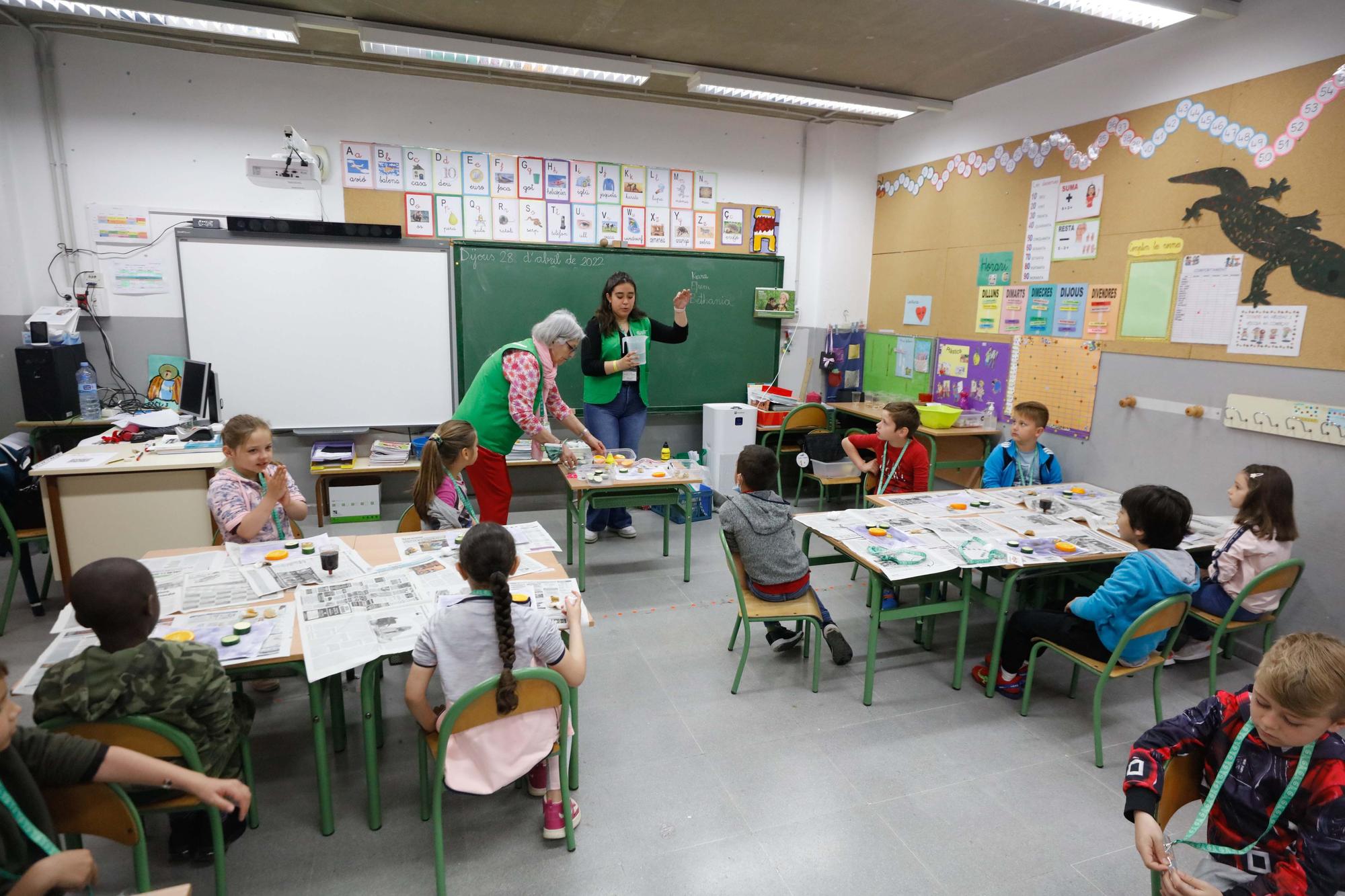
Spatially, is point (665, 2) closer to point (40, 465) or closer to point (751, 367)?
point (751, 367)

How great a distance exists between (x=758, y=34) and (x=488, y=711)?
387 cm

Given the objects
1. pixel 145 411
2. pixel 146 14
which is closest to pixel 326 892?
pixel 145 411

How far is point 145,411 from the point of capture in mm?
4488

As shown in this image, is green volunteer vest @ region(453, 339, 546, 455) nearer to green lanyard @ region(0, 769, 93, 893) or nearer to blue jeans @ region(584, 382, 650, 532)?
blue jeans @ region(584, 382, 650, 532)

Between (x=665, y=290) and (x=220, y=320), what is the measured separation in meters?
3.20

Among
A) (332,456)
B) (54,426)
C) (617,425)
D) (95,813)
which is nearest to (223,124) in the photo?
(54,426)

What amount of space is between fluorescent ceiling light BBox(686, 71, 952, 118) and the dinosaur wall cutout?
6.57 feet

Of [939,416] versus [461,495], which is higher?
[939,416]

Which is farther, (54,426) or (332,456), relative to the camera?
(332,456)

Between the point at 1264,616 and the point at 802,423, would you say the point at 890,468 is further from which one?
the point at 1264,616

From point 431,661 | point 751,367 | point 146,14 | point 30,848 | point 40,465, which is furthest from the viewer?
point 751,367

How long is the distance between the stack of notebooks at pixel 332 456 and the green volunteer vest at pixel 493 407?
1.61 m

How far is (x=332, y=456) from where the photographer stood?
483 centimetres

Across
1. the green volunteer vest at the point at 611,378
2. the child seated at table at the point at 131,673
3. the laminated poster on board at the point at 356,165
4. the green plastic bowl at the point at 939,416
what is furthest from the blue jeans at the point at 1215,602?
the laminated poster on board at the point at 356,165
